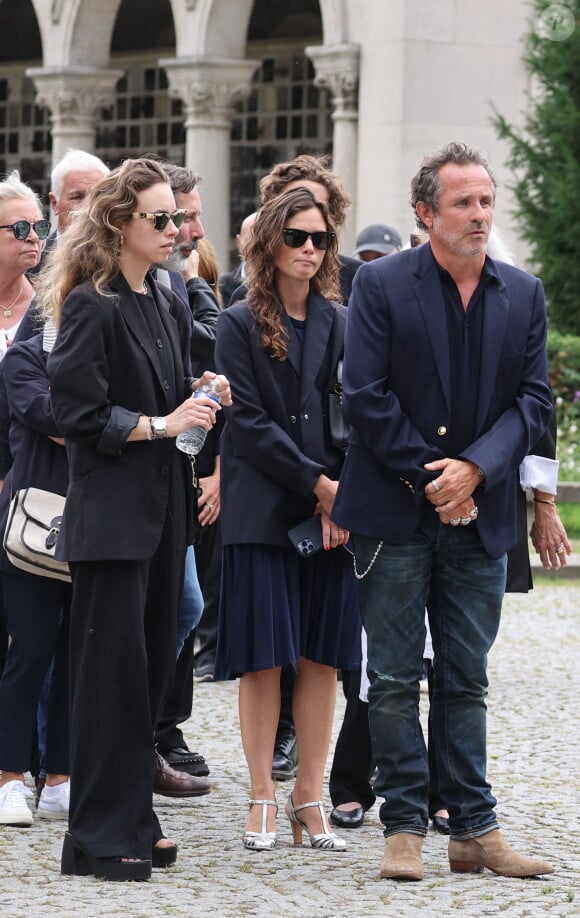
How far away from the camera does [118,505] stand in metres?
5.83

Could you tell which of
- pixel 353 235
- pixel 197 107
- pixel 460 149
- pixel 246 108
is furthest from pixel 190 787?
pixel 246 108

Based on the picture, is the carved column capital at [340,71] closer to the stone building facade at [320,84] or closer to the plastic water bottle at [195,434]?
the stone building facade at [320,84]

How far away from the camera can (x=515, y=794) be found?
285 inches

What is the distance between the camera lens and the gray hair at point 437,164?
5.84 meters

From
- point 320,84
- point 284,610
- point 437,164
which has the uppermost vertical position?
point 320,84

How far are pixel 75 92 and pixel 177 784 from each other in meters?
17.7

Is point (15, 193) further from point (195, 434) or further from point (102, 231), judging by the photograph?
point (195, 434)

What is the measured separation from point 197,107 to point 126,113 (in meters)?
6.15

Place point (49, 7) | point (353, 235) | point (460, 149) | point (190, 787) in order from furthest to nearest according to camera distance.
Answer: point (49, 7)
point (353, 235)
point (190, 787)
point (460, 149)

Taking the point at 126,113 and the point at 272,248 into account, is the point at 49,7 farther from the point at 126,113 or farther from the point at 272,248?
the point at 272,248

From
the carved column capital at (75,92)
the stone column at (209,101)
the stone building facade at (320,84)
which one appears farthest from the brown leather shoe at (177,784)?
the carved column capital at (75,92)

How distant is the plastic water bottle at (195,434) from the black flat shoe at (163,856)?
3.89 feet

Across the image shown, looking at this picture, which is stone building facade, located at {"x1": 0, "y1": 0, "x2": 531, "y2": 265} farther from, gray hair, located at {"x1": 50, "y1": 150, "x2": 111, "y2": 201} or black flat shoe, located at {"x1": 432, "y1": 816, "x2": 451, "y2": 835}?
black flat shoe, located at {"x1": 432, "y1": 816, "x2": 451, "y2": 835}

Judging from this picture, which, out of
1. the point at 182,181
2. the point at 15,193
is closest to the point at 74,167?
the point at 15,193
